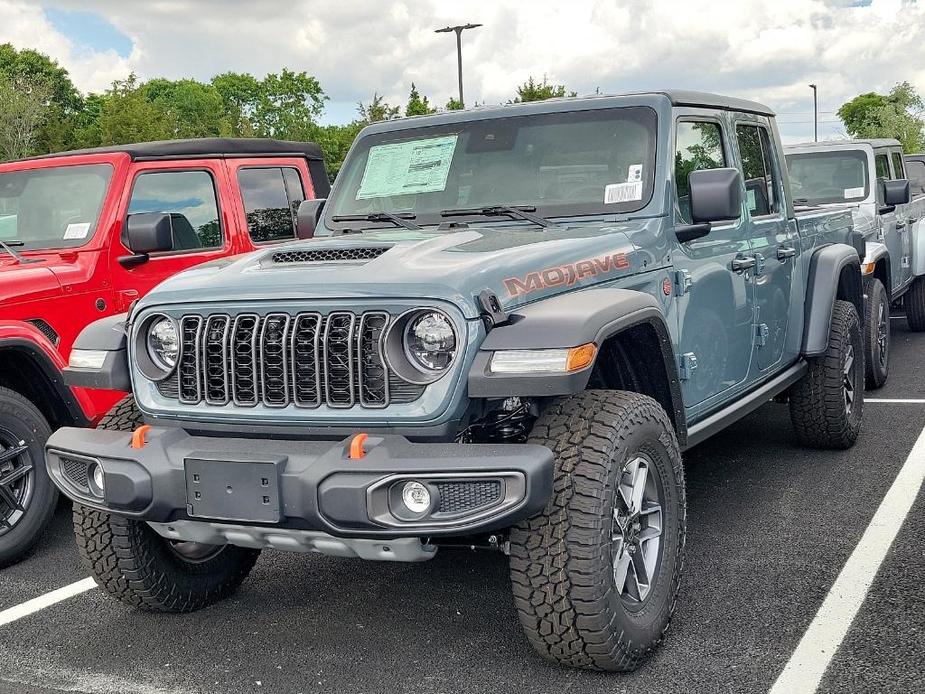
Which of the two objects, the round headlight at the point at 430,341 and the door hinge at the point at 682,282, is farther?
the door hinge at the point at 682,282

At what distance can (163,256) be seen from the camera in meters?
6.06

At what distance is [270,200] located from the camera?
6.94m

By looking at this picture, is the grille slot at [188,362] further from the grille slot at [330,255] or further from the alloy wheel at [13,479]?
the alloy wheel at [13,479]

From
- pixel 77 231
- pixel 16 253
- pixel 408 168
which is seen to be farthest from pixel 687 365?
pixel 16 253

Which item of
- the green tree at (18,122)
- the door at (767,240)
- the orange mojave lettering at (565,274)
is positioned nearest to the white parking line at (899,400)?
the door at (767,240)

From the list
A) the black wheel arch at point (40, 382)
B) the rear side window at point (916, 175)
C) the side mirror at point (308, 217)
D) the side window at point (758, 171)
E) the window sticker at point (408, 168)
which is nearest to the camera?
the window sticker at point (408, 168)

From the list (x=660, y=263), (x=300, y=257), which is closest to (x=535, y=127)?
(x=660, y=263)

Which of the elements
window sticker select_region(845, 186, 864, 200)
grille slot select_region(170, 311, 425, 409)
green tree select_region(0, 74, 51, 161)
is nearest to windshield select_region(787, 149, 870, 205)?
window sticker select_region(845, 186, 864, 200)

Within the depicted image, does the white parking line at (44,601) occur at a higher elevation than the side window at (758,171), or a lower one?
lower

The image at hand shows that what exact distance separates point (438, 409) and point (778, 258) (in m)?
2.92

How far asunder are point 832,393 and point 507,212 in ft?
8.57

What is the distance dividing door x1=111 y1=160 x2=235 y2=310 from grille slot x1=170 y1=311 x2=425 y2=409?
7.97 ft

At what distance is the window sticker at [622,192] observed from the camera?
4312 mm

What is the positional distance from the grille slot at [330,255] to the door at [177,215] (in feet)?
7.41
